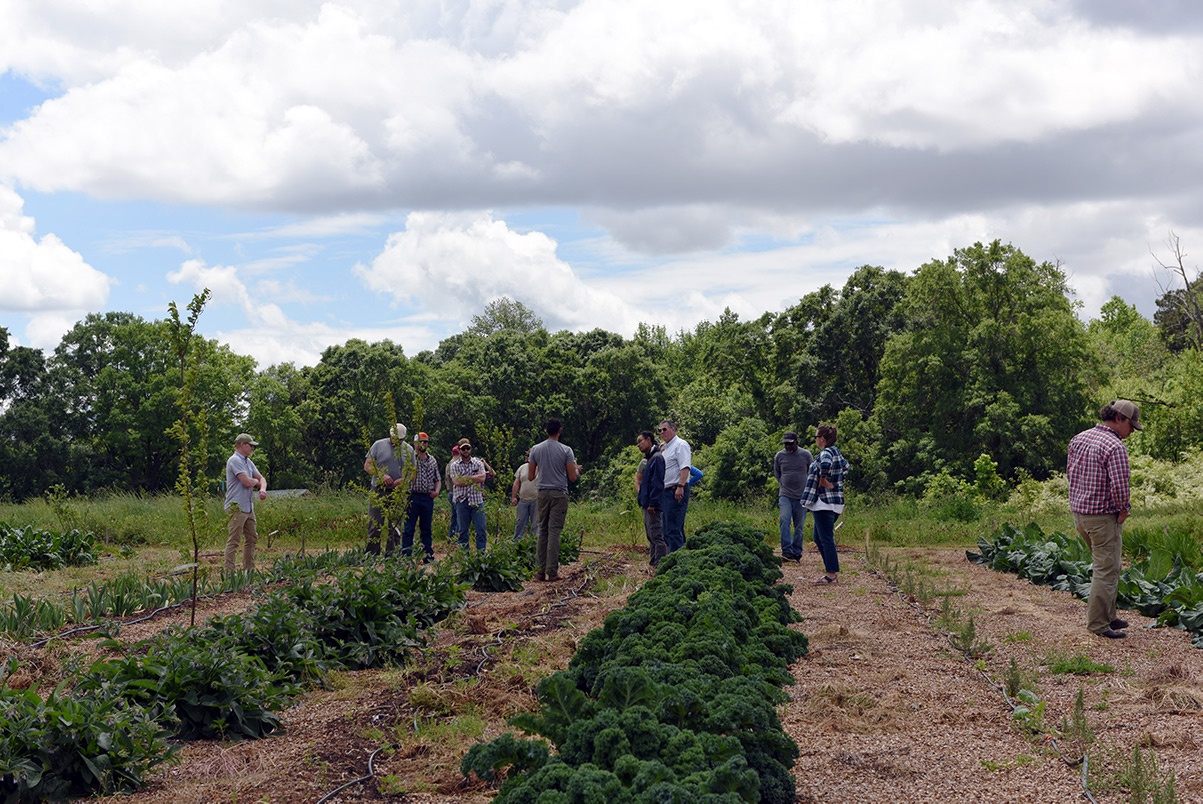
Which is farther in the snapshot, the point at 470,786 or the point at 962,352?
the point at 962,352

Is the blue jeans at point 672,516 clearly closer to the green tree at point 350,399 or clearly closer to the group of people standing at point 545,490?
the group of people standing at point 545,490

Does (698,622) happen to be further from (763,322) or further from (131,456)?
(131,456)

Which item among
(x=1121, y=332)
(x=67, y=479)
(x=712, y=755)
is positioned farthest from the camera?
(x=1121, y=332)

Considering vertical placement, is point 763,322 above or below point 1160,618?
above

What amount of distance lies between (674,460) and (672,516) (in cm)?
72

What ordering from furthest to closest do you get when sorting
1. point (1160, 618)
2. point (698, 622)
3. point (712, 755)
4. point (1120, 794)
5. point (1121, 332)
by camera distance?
point (1121, 332), point (1160, 618), point (698, 622), point (1120, 794), point (712, 755)

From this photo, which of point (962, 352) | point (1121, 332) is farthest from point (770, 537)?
point (1121, 332)

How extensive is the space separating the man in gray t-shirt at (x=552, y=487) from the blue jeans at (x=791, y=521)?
2778 millimetres

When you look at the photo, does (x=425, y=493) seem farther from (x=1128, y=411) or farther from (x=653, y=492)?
(x=1128, y=411)

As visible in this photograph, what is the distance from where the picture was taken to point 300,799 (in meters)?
4.62

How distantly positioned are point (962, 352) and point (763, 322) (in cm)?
1178

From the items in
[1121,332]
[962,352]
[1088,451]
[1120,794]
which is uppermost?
[1121,332]

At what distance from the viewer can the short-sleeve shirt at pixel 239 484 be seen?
11000 mm

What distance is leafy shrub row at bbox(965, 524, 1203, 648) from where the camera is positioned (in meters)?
8.45
